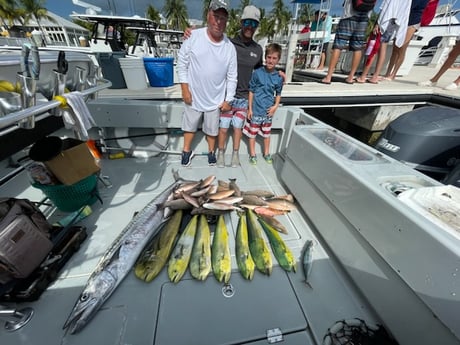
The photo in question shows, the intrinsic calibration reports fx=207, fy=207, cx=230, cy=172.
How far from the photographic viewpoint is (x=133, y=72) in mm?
3047

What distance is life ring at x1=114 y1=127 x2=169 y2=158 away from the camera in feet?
9.49

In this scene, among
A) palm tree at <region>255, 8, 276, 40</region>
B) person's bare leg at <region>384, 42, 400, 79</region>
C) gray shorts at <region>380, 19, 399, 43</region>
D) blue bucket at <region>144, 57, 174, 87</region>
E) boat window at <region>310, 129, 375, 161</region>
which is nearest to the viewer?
boat window at <region>310, 129, 375, 161</region>

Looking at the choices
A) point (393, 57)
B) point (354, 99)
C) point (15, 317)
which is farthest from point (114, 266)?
point (393, 57)

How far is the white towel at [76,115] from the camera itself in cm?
128

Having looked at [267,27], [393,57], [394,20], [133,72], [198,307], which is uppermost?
[267,27]

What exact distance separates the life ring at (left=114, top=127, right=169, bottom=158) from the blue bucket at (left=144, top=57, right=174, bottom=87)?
102 centimetres

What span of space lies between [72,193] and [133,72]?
2095 mm

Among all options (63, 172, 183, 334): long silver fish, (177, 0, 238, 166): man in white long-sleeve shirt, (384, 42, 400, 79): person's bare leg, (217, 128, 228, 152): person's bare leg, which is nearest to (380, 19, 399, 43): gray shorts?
(384, 42, 400, 79): person's bare leg

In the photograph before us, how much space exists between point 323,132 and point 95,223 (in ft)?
7.59

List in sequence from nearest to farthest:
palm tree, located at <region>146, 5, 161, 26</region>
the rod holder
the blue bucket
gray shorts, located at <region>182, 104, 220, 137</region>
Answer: the rod holder
gray shorts, located at <region>182, 104, 220, 137</region>
the blue bucket
palm tree, located at <region>146, 5, 161, 26</region>

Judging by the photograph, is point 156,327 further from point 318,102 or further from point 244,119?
point 318,102

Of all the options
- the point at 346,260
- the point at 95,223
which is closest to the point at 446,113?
the point at 346,260

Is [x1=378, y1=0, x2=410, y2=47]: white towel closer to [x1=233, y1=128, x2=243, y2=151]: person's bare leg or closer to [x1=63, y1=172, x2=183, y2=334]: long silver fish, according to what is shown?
[x1=233, y1=128, x2=243, y2=151]: person's bare leg

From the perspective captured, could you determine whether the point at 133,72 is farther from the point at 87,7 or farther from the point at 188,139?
the point at 87,7
